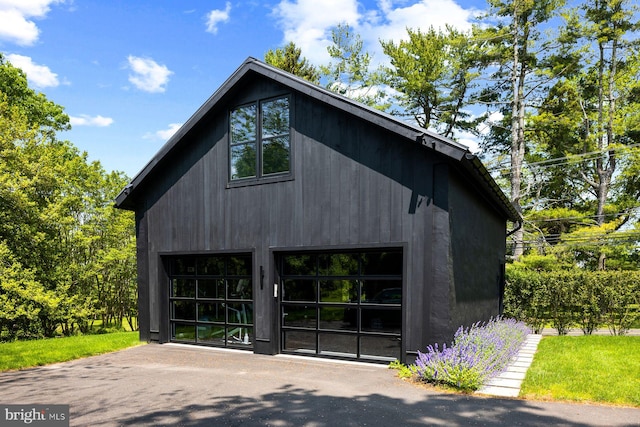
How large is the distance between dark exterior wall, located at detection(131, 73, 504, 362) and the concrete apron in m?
1.09

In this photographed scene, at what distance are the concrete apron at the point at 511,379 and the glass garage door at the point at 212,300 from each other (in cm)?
536

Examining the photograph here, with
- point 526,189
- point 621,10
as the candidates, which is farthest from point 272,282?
point 621,10

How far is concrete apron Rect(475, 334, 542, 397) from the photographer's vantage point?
6.01 metres

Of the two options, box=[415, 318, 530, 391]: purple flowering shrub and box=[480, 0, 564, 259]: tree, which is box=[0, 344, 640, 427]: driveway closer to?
box=[415, 318, 530, 391]: purple flowering shrub

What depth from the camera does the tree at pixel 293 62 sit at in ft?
→ 84.9

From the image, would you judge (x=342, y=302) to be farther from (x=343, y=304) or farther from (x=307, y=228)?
(x=307, y=228)

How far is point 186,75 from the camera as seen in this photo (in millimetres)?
14266

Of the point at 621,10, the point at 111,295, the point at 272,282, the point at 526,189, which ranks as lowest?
the point at 111,295

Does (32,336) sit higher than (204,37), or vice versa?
(204,37)

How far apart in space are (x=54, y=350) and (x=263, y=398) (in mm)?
6408

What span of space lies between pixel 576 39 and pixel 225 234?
76.3 ft

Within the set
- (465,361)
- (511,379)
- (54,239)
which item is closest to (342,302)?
(465,361)

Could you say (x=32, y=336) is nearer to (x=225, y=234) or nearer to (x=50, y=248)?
(x=50, y=248)

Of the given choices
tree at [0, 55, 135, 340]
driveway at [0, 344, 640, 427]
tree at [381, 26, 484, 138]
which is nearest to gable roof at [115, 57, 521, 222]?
driveway at [0, 344, 640, 427]
